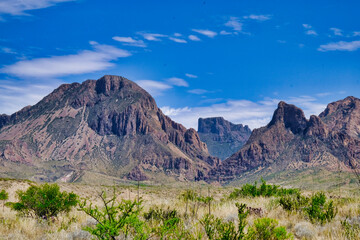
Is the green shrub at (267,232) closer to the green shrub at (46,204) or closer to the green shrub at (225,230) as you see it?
the green shrub at (225,230)

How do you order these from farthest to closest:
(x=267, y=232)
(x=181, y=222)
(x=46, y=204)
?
1. (x=46, y=204)
2. (x=181, y=222)
3. (x=267, y=232)

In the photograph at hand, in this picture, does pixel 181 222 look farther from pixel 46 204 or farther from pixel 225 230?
pixel 46 204

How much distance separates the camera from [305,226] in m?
8.46

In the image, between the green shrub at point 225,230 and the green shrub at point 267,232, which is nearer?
the green shrub at point 225,230

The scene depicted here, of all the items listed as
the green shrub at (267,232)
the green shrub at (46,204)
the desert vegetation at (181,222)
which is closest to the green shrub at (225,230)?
the desert vegetation at (181,222)

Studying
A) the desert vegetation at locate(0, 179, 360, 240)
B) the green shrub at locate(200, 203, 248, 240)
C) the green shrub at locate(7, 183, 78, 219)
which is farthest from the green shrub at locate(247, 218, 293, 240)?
the green shrub at locate(7, 183, 78, 219)

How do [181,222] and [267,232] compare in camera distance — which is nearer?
[267,232]

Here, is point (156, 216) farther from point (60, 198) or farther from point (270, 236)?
point (60, 198)

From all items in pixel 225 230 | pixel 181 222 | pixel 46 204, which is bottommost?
pixel 46 204

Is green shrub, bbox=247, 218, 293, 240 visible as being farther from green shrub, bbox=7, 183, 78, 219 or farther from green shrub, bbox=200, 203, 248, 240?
green shrub, bbox=7, 183, 78, 219

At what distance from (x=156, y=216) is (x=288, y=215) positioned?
467 cm

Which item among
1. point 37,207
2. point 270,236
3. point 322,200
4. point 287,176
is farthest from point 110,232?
point 287,176

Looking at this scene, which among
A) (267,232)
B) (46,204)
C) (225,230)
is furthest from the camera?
(46,204)

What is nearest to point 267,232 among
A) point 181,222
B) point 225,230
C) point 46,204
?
point 225,230
